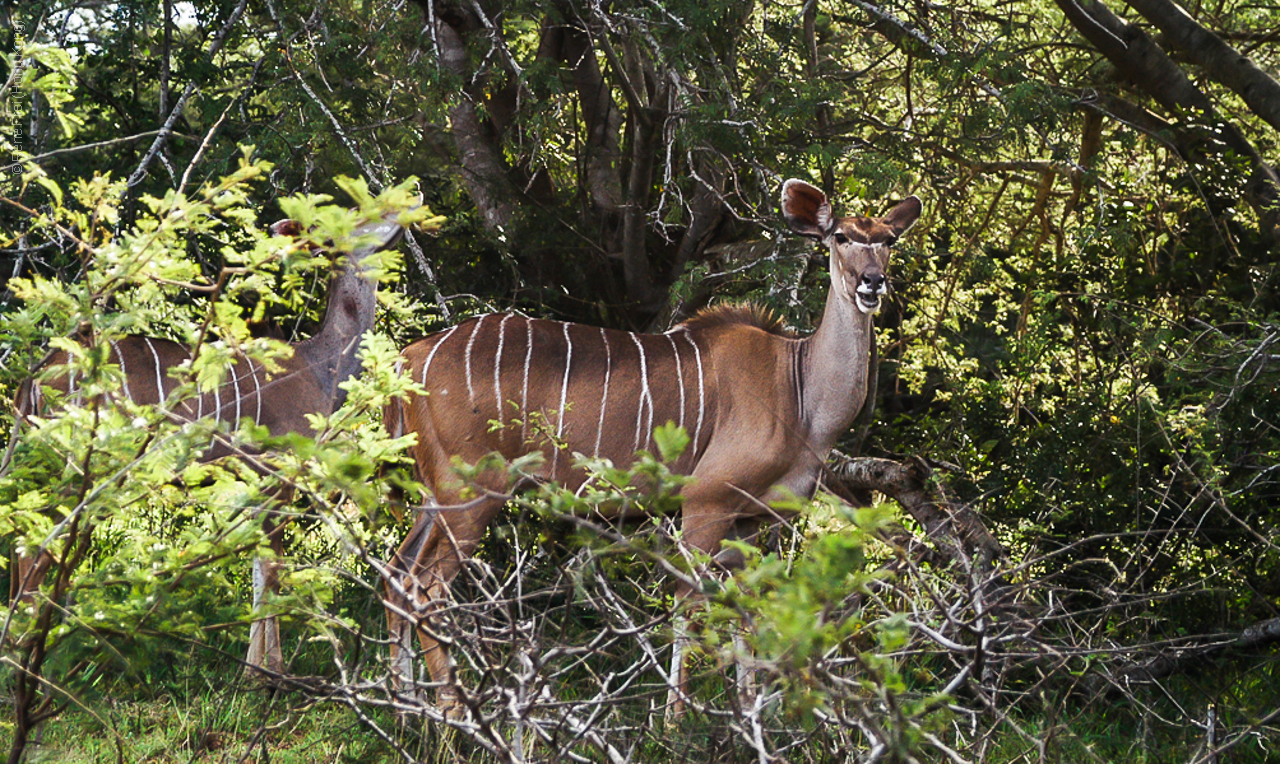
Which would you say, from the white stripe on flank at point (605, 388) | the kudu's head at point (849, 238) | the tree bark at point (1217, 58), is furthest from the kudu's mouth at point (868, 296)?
the tree bark at point (1217, 58)

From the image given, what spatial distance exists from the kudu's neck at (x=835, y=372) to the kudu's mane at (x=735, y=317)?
0.22 metres

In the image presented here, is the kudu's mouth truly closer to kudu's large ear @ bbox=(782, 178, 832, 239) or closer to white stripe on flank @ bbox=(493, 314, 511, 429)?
kudu's large ear @ bbox=(782, 178, 832, 239)

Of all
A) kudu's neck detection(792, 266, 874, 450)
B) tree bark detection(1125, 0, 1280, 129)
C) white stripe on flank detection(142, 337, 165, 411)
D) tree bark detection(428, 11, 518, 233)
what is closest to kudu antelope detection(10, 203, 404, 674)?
white stripe on flank detection(142, 337, 165, 411)

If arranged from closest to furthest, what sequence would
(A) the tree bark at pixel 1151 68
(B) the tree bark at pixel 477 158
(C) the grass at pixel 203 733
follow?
(C) the grass at pixel 203 733 < (B) the tree bark at pixel 477 158 < (A) the tree bark at pixel 1151 68

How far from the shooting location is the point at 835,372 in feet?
13.3

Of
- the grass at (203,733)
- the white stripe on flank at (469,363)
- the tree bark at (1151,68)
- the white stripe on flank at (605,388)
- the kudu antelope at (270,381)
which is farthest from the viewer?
the tree bark at (1151,68)

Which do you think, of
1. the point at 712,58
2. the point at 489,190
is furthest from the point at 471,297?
the point at 712,58

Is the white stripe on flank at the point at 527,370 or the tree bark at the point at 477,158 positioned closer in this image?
the white stripe on flank at the point at 527,370

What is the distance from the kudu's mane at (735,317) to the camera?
4.28m

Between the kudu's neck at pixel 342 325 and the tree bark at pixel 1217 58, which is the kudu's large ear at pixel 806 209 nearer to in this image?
the kudu's neck at pixel 342 325

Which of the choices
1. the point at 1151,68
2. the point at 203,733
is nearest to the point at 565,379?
the point at 203,733

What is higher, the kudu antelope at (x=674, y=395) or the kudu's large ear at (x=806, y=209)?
the kudu's large ear at (x=806, y=209)

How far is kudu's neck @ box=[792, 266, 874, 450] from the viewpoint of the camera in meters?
4.02

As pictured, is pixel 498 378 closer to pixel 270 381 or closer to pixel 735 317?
pixel 270 381
